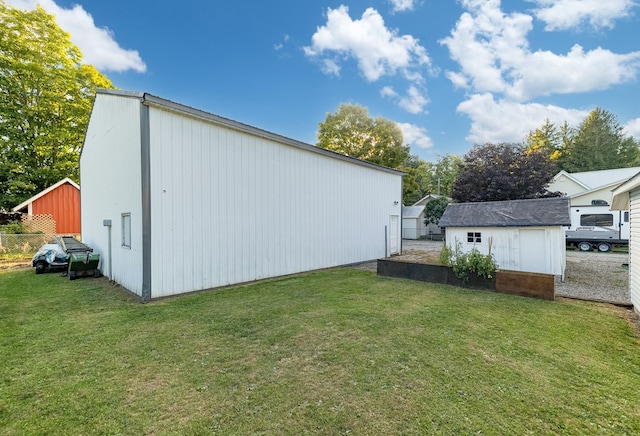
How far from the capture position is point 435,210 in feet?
81.9

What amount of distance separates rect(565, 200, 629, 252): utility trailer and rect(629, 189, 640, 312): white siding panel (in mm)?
11198

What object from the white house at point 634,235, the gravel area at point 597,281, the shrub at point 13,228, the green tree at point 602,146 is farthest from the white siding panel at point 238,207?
the green tree at point 602,146

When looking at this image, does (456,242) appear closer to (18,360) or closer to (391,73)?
(391,73)

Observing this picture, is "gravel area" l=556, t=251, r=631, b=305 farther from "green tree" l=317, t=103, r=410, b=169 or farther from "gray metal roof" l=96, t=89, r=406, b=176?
"green tree" l=317, t=103, r=410, b=169

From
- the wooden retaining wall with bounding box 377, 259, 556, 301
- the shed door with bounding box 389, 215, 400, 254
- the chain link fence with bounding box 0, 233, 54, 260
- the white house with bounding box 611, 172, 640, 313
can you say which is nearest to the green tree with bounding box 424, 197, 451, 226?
the shed door with bounding box 389, 215, 400, 254

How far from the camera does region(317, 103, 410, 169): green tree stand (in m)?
26.4

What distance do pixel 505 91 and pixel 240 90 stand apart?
13536mm

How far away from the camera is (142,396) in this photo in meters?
2.70

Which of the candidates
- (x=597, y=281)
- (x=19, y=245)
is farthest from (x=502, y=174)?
(x=19, y=245)

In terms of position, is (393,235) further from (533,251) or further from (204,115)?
(204,115)

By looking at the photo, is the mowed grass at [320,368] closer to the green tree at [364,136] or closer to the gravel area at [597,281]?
the gravel area at [597,281]

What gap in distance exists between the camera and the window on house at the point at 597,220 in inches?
578

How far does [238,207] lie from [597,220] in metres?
18.6

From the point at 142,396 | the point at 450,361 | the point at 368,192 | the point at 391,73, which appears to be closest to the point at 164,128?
the point at 142,396
